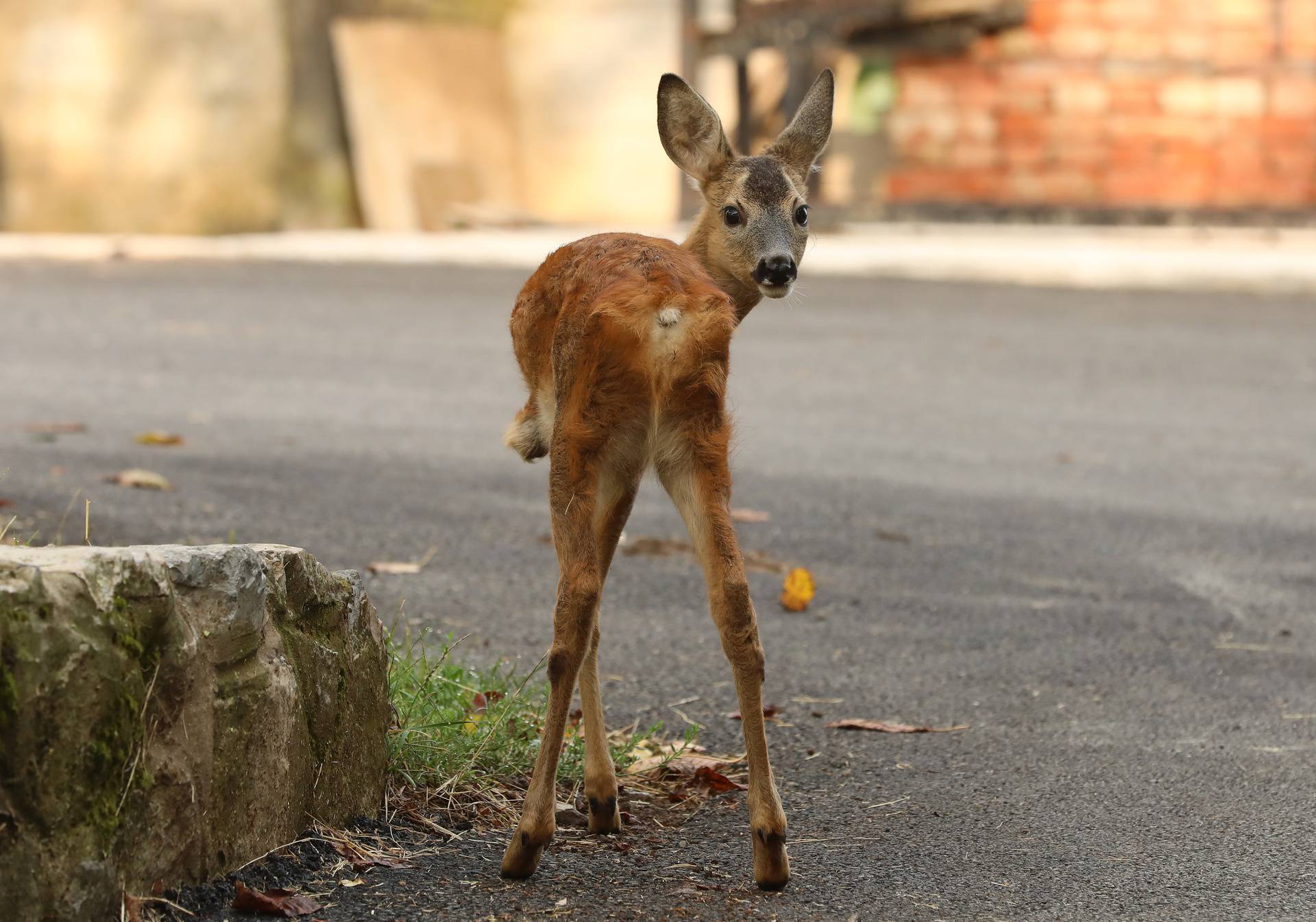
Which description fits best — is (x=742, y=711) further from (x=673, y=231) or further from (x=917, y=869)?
(x=673, y=231)

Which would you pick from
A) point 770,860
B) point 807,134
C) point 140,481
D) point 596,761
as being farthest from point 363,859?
point 140,481

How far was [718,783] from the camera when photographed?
165 inches

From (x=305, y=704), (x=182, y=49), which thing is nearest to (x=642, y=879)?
(x=305, y=704)

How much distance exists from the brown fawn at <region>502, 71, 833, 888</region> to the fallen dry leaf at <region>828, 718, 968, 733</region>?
3.65 ft

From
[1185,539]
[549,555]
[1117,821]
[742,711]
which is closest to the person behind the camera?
[742,711]

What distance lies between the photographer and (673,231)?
16.7 metres

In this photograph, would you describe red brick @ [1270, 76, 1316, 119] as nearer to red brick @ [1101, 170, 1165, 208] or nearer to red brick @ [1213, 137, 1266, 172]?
red brick @ [1213, 137, 1266, 172]

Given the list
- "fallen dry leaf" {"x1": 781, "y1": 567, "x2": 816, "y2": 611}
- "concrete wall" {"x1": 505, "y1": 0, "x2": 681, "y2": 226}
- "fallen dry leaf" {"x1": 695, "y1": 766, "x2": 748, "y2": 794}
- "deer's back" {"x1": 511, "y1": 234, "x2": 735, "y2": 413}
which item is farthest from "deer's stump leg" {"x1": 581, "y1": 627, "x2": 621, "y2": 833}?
"concrete wall" {"x1": 505, "y1": 0, "x2": 681, "y2": 226}

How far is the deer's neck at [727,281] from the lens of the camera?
412 cm

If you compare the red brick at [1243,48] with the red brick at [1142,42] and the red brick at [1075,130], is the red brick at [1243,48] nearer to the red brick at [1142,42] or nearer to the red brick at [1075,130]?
the red brick at [1142,42]

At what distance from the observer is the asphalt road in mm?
3752

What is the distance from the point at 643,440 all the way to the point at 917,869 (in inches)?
43.5

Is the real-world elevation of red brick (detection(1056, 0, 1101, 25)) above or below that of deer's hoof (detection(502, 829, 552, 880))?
above

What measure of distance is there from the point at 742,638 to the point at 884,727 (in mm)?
1521
